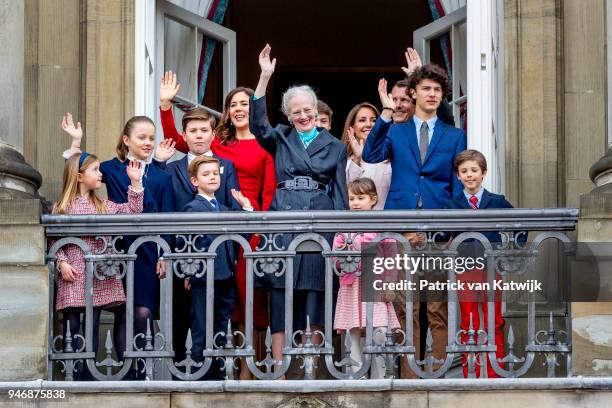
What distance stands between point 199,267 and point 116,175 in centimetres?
92

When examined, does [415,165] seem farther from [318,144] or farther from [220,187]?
[220,187]

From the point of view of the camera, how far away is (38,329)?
1126 cm

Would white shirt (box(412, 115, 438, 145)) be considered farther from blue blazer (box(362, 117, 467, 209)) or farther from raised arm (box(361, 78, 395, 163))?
raised arm (box(361, 78, 395, 163))

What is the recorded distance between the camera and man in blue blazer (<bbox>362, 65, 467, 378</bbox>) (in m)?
11.8

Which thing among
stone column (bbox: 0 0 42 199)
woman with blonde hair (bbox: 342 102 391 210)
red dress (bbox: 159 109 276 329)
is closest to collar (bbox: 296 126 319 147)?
red dress (bbox: 159 109 276 329)

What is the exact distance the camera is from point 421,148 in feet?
39.1

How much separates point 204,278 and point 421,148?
1570mm

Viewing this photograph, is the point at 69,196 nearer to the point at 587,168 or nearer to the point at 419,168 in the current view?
the point at 419,168

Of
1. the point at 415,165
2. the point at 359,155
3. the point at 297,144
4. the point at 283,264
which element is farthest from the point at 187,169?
the point at 415,165

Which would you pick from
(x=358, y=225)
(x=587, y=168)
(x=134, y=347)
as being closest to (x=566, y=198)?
(x=587, y=168)

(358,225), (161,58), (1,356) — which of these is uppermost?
(161,58)

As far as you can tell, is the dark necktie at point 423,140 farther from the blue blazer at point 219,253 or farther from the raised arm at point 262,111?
the blue blazer at point 219,253

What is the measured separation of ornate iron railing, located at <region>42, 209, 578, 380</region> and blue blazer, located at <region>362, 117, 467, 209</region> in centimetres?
48

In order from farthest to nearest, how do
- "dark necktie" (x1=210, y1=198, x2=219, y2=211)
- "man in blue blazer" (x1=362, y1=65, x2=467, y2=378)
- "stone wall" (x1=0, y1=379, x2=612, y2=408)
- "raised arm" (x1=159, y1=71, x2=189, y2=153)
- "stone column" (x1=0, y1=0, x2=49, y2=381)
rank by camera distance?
"raised arm" (x1=159, y1=71, x2=189, y2=153) < "man in blue blazer" (x1=362, y1=65, x2=467, y2=378) < "dark necktie" (x1=210, y1=198, x2=219, y2=211) < "stone column" (x1=0, y1=0, x2=49, y2=381) < "stone wall" (x1=0, y1=379, x2=612, y2=408)
